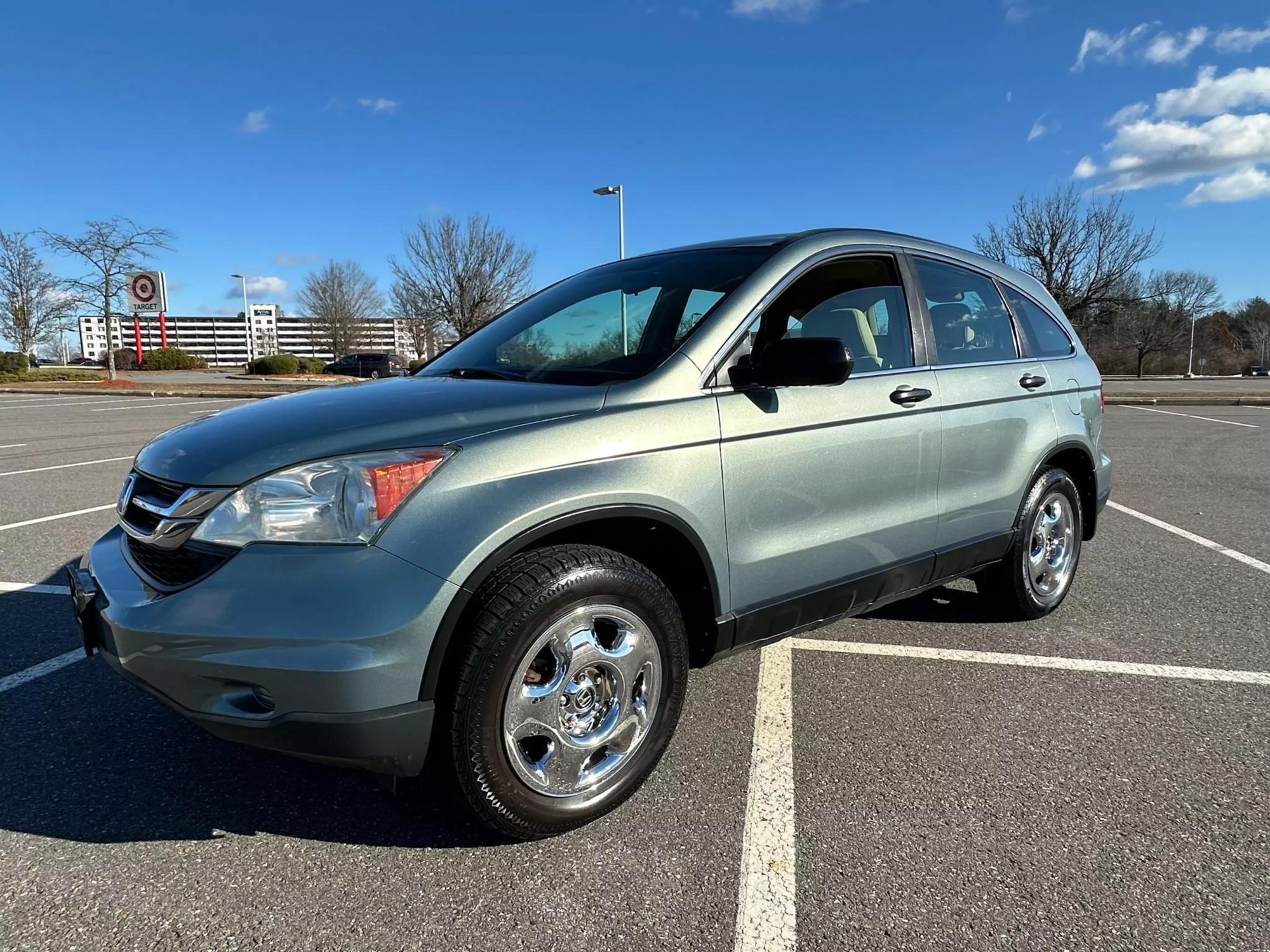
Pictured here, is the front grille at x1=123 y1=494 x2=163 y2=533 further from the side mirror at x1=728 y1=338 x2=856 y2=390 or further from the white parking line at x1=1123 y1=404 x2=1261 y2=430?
the white parking line at x1=1123 y1=404 x2=1261 y2=430

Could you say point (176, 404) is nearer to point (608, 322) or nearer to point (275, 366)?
point (608, 322)

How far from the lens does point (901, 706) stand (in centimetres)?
314

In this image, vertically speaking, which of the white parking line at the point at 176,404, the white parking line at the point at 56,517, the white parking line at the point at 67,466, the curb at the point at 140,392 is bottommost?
the white parking line at the point at 56,517

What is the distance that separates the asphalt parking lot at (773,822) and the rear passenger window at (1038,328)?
145 centimetres

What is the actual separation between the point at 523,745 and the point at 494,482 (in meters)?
0.79

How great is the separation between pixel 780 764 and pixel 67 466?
369 inches

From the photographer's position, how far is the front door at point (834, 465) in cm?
266

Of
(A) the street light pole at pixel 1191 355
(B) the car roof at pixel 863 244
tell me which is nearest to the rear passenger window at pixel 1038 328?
(B) the car roof at pixel 863 244

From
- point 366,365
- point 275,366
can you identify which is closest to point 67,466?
point 366,365

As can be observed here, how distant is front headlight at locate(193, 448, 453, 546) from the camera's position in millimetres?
2002

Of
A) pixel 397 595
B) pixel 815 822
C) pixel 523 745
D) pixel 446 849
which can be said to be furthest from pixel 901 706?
pixel 397 595

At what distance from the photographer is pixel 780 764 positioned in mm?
2725

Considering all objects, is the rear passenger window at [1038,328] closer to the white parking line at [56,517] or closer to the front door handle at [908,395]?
the front door handle at [908,395]

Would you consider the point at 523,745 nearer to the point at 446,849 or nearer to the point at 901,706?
the point at 446,849
